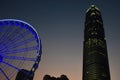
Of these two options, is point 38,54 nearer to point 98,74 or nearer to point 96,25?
point 98,74

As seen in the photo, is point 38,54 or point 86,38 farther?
point 86,38

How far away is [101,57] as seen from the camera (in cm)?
13662

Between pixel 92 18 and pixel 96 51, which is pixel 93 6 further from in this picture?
pixel 96 51

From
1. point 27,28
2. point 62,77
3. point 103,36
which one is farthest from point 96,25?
point 27,28

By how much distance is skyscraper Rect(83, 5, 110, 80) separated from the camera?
131 m

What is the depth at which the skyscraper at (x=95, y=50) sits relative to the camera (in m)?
131

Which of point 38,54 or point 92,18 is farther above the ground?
point 92,18

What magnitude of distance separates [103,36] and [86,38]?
1344 centimetres

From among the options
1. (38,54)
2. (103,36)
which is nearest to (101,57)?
(103,36)

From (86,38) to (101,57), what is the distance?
29.5m

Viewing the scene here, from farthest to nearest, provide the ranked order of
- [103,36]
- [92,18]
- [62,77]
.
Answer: [92,18] < [103,36] < [62,77]

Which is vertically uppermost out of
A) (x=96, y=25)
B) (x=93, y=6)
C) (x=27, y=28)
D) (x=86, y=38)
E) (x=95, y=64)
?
(x=93, y=6)

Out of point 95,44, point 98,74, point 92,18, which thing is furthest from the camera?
point 92,18

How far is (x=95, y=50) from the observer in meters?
142
